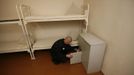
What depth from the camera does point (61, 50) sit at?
186cm

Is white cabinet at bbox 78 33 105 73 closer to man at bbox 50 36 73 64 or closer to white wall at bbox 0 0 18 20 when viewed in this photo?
man at bbox 50 36 73 64

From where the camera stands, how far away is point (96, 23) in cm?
171

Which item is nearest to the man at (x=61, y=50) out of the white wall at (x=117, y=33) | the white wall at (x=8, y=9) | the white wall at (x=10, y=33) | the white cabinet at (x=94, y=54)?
the white cabinet at (x=94, y=54)

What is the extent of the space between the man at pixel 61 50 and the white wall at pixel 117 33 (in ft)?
2.07

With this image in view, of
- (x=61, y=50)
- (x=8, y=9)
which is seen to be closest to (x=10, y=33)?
(x=8, y=9)

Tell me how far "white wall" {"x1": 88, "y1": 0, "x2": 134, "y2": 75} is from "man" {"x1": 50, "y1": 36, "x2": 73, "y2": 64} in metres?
0.63

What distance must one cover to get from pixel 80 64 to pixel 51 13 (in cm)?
132

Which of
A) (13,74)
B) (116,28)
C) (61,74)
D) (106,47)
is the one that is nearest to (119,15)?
(116,28)

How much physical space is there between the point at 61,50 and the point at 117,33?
1063 mm

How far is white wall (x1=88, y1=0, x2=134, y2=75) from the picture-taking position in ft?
3.32

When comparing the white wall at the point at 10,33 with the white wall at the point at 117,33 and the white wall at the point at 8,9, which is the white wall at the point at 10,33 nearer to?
the white wall at the point at 8,9

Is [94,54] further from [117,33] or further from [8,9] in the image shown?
[8,9]

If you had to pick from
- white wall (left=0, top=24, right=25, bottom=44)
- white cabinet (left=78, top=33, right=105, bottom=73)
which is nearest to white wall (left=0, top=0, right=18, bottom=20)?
white wall (left=0, top=24, right=25, bottom=44)

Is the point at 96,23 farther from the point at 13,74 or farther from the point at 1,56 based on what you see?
the point at 1,56
